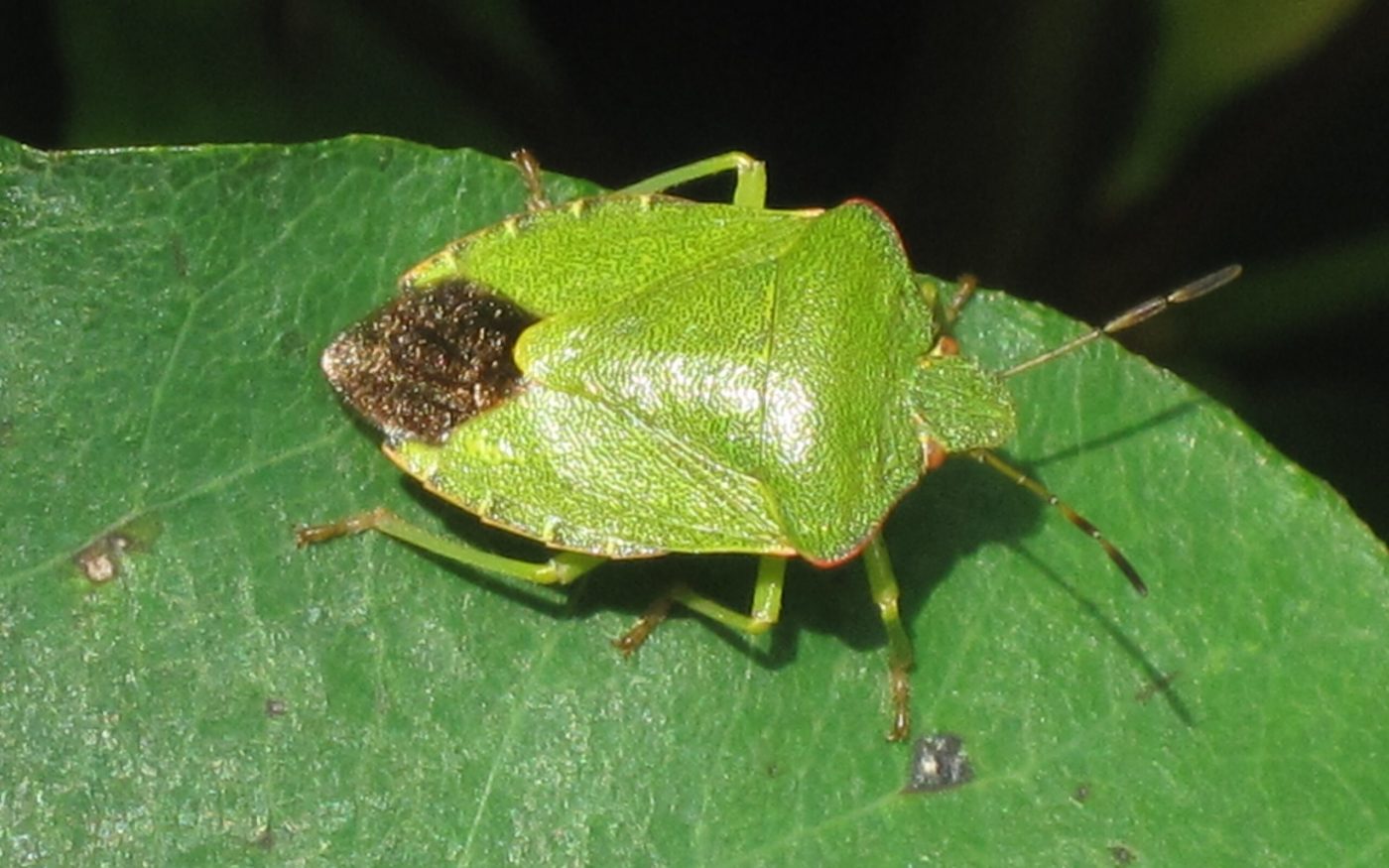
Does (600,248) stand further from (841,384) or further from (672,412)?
(841,384)

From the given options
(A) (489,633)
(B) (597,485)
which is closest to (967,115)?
(B) (597,485)

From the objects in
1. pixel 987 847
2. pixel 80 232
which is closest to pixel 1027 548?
pixel 987 847

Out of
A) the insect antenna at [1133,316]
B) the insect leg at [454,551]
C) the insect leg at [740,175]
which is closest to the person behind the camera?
the insect leg at [454,551]

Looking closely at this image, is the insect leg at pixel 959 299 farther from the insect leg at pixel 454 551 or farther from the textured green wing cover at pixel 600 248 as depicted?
the insect leg at pixel 454 551

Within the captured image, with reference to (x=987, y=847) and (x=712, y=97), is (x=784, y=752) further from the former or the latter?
(x=712, y=97)

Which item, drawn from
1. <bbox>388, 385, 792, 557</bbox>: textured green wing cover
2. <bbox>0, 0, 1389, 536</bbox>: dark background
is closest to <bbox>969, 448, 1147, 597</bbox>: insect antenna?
<bbox>388, 385, 792, 557</bbox>: textured green wing cover

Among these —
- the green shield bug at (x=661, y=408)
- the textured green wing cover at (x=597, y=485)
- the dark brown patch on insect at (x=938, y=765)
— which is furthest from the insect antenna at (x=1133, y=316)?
the dark brown patch on insect at (x=938, y=765)

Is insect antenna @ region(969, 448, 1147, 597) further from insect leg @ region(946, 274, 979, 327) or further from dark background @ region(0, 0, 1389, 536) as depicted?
dark background @ region(0, 0, 1389, 536)

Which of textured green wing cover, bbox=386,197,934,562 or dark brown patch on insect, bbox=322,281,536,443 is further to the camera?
textured green wing cover, bbox=386,197,934,562
